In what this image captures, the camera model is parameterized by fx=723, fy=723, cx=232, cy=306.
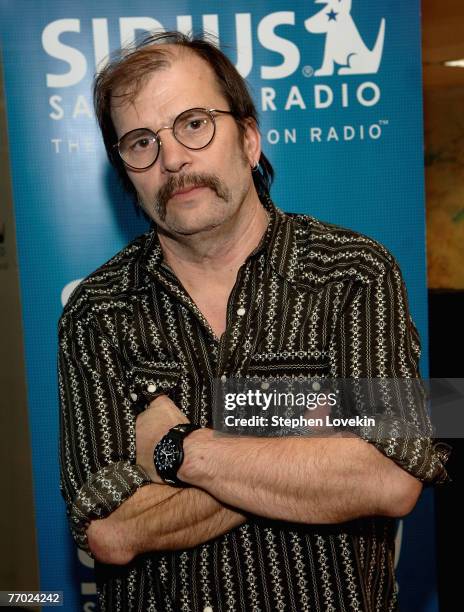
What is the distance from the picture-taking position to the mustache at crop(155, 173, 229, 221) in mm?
1811

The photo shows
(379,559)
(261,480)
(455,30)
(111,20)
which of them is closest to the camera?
(261,480)

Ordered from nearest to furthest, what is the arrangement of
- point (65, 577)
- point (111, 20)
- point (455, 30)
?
point (111, 20) < point (65, 577) < point (455, 30)

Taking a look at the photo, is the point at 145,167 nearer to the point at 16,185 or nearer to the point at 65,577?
the point at 16,185

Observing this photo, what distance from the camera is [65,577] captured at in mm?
2584

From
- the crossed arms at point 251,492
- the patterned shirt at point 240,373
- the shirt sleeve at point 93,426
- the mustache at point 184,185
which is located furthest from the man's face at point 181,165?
the crossed arms at point 251,492

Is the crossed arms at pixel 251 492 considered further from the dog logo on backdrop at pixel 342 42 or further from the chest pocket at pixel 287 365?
the dog logo on backdrop at pixel 342 42

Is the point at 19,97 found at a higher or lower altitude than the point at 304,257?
higher

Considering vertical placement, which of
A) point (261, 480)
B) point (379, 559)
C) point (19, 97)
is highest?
point (19, 97)

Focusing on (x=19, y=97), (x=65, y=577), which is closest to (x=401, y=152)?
(x=19, y=97)

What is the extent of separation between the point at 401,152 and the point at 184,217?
0.98 metres

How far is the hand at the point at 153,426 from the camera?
171cm

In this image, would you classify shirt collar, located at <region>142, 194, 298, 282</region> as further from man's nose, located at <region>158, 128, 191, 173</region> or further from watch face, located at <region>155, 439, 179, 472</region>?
watch face, located at <region>155, 439, 179, 472</region>

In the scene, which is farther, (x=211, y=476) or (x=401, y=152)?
(x=401, y=152)

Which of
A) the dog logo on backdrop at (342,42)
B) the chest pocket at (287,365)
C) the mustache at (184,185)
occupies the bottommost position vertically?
the chest pocket at (287,365)
